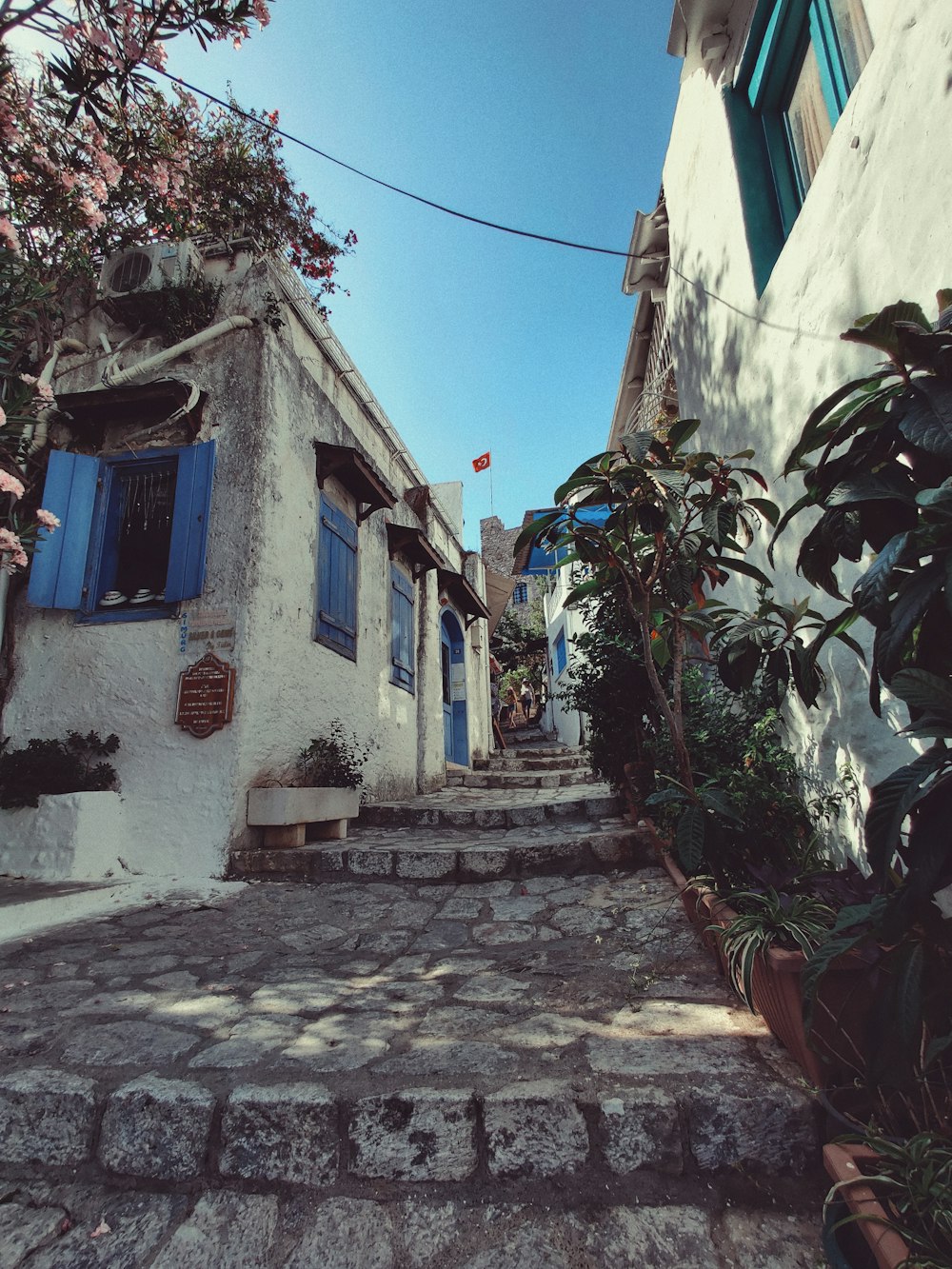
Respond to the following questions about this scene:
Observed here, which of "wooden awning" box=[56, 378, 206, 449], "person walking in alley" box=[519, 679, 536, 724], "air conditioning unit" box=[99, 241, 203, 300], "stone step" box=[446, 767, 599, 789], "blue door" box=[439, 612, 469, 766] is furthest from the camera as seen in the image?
"person walking in alley" box=[519, 679, 536, 724]

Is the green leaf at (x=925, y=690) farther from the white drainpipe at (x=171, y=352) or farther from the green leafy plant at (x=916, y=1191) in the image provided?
the white drainpipe at (x=171, y=352)

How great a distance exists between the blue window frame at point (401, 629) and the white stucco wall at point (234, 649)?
1.07 meters

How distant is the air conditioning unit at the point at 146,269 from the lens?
4.92 metres

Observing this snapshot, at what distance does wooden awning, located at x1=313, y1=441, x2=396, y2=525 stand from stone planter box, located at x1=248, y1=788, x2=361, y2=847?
2.76 m

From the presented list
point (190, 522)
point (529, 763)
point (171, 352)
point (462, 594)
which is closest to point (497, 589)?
point (462, 594)

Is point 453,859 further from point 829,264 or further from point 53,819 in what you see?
point 829,264

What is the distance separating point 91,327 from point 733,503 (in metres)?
5.44

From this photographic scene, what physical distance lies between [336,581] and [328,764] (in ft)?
5.59

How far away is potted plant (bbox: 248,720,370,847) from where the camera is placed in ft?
13.4

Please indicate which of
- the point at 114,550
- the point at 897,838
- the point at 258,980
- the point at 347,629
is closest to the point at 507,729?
the point at 347,629

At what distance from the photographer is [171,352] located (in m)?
4.81

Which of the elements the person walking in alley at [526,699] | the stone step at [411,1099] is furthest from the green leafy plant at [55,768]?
the person walking in alley at [526,699]

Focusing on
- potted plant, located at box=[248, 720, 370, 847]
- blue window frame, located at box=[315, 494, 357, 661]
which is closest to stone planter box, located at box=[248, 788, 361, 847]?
potted plant, located at box=[248, 720, 370, 847]

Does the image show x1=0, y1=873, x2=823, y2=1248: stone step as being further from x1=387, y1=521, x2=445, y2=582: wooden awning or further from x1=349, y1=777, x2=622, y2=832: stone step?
x1=387, y1=521, x2=445, y2=582: wooden awning
